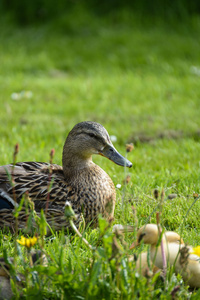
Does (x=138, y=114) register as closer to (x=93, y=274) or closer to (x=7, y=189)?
(x=7, y=189)

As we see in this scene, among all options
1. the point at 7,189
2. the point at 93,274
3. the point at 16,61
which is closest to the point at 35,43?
the point at 16,61

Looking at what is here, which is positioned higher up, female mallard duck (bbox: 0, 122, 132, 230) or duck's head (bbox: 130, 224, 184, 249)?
duck's head (bbox: 130, 224, 184, 249)

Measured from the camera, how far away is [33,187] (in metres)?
3.60

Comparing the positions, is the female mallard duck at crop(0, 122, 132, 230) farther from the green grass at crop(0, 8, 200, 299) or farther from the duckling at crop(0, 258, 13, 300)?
the duckling at crop(0, 258, 13, 300)

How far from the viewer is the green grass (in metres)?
2.51

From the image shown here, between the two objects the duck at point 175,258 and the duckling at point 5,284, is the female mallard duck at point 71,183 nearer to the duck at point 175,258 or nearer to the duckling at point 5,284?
the duck at point 175,258

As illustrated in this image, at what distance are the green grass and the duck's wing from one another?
327mm

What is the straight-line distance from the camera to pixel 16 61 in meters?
9.73

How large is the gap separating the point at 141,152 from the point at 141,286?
3.21m

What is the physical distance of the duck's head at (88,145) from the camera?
380cm

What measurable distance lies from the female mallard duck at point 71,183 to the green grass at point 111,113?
7.7 inches

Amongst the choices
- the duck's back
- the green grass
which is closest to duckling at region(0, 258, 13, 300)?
the green grass

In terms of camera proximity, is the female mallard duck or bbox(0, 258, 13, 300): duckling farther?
the female mallard duck

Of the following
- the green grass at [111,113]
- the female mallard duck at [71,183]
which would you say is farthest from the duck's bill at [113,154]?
the green grass at [111,113]
